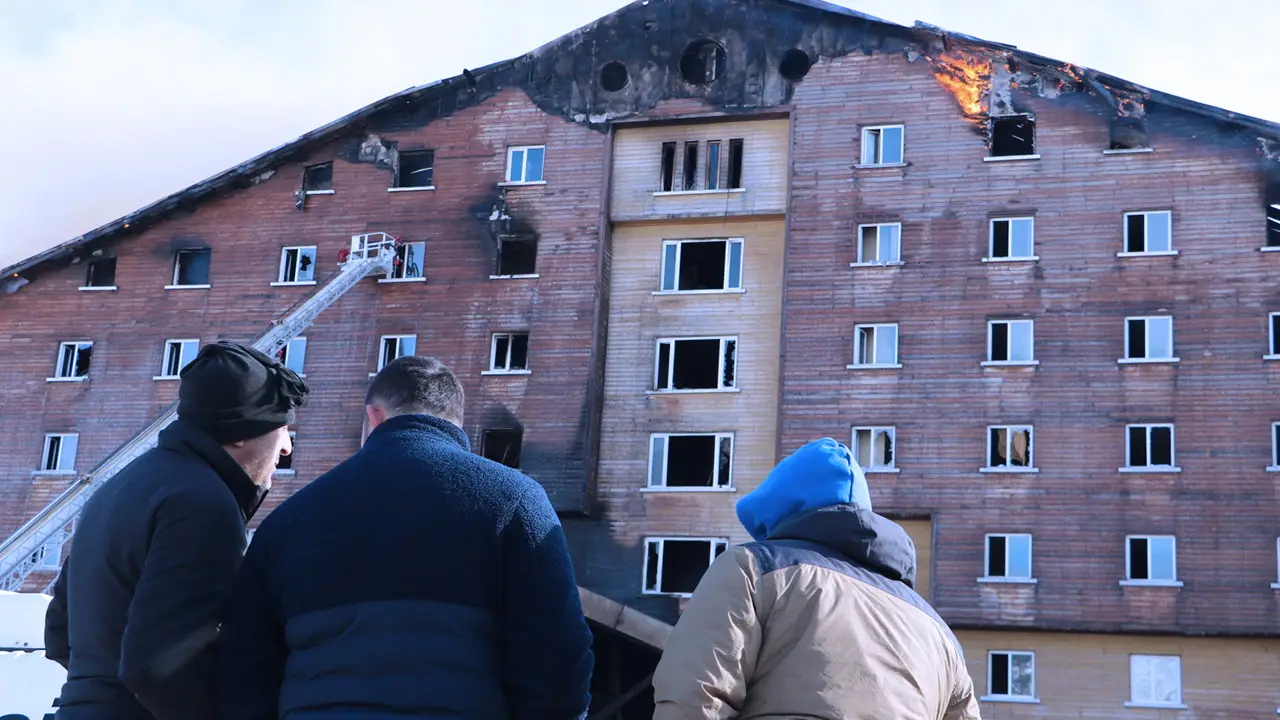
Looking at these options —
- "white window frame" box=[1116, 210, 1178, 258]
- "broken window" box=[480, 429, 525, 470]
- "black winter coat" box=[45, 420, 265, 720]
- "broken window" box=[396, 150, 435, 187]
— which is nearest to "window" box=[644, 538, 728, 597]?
"broken window" box=[480, 429, 525, 470]

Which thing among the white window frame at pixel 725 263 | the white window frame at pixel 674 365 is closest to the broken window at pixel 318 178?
the white window frame at pixel 725 263

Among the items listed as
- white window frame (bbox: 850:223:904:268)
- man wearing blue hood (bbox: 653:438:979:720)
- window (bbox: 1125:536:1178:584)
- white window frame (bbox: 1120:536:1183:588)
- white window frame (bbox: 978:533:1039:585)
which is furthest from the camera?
white window frame (bbox: 850:223:904:268)

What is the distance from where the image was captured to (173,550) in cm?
481

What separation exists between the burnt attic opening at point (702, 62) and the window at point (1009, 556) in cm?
1355

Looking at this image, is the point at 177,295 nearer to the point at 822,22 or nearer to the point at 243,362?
the point at 822,22

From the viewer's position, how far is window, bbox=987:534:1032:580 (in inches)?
1238

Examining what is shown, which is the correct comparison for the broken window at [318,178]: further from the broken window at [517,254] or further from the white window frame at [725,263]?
the white window frame at [725,263]

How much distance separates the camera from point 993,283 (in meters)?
33.4

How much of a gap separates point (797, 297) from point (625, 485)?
6.17 metres

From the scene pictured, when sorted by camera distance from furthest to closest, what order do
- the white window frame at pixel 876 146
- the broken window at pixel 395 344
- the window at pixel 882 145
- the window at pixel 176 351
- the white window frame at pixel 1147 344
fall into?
the window at pixel 176 351, the broken window at pixel 395 344, the window at pixel 882 145, the white window frame at pixel 876 146, the white window frame at pixel 1147 344

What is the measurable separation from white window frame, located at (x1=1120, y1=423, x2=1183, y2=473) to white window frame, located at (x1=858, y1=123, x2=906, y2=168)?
335 inches

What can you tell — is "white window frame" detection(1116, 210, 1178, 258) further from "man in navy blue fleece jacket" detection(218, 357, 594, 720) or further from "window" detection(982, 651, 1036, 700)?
"man in navy blue fleece jacket" detection(218, 357, 594, 720)

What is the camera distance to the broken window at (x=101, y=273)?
3984 cm

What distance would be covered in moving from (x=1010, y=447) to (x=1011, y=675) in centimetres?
504
